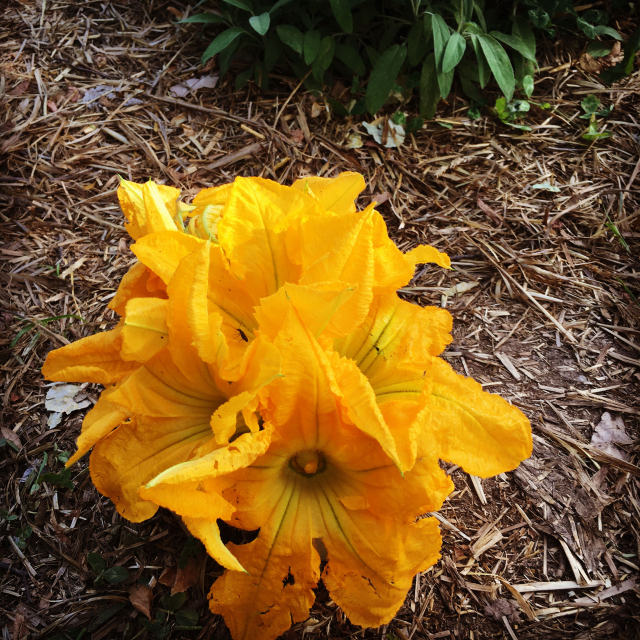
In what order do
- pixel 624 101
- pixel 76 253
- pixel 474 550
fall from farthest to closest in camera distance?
pixel 624 101, pixel 76 253, pixel 474 550

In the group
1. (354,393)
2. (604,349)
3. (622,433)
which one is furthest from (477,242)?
(354,393)

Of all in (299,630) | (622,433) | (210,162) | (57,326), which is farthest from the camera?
(210,162)

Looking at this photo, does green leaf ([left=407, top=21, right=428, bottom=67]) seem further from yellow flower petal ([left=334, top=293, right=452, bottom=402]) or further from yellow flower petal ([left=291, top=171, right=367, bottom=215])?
yellow flower petal ([left=334, top=293, right=452, bottom=402])

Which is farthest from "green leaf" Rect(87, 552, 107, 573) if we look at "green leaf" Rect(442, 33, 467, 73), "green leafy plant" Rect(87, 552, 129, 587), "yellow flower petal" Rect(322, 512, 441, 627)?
"green leaf" Rect(442, 33, 467, 73)

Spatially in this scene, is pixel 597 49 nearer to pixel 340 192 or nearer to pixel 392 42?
pixel 392 42

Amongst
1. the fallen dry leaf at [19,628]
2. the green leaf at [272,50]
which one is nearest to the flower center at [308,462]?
→ the fallen dry leaf at [19,628]

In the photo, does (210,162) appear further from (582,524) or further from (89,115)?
(582,524)

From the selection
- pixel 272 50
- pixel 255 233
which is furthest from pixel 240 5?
pixel 255 233
